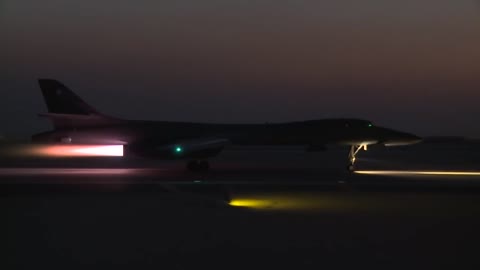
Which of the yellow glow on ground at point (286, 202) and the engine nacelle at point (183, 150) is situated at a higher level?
the engine nacelle at point (183, 150)

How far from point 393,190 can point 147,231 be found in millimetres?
9529

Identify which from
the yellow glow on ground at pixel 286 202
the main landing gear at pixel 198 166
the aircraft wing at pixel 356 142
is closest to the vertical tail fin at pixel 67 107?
the main landing gear at pixel 198 166

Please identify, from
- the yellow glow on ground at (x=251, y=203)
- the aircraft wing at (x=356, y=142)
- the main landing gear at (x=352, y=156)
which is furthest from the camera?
the aircraft wing at (x=356, y=142)

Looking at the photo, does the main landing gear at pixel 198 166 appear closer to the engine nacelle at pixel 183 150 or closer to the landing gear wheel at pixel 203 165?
the landing gear wheel at pixel 203 165

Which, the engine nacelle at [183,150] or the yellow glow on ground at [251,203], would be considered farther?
the engine nacelle at [183,150]

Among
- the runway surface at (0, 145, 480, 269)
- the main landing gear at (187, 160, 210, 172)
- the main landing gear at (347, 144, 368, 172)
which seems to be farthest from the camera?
the main landing gear at (347, 144, 368, 172)

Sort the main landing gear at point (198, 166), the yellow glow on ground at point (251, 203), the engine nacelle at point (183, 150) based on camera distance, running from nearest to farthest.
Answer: the yellow glow on ground at point (251, 203) → the engine nacelle at point (183, 150) → the main landing gear at point (198, 166)

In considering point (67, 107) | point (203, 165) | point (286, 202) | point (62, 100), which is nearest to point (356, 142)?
point (203, 165)

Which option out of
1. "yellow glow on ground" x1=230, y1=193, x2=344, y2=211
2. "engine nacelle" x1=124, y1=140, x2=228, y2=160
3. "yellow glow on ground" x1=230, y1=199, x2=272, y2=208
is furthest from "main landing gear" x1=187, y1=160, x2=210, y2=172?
"yellow glow on ground" x1=230, y1=199, x2=272, y2=208

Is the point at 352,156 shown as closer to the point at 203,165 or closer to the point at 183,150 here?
the point at 203,165

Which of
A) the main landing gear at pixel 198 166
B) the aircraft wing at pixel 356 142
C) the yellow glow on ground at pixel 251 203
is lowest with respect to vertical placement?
the yellow glow on ground at pixel 251 203

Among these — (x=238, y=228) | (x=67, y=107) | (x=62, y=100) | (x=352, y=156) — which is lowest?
(x=238, y=228)

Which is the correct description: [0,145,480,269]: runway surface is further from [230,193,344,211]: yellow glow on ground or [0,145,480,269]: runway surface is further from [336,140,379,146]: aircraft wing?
[336,140,379,146]: aircraft wing

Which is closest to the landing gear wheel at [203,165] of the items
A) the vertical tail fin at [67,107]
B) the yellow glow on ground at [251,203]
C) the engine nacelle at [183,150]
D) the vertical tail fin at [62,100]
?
the engine nacelle at [183,150]
